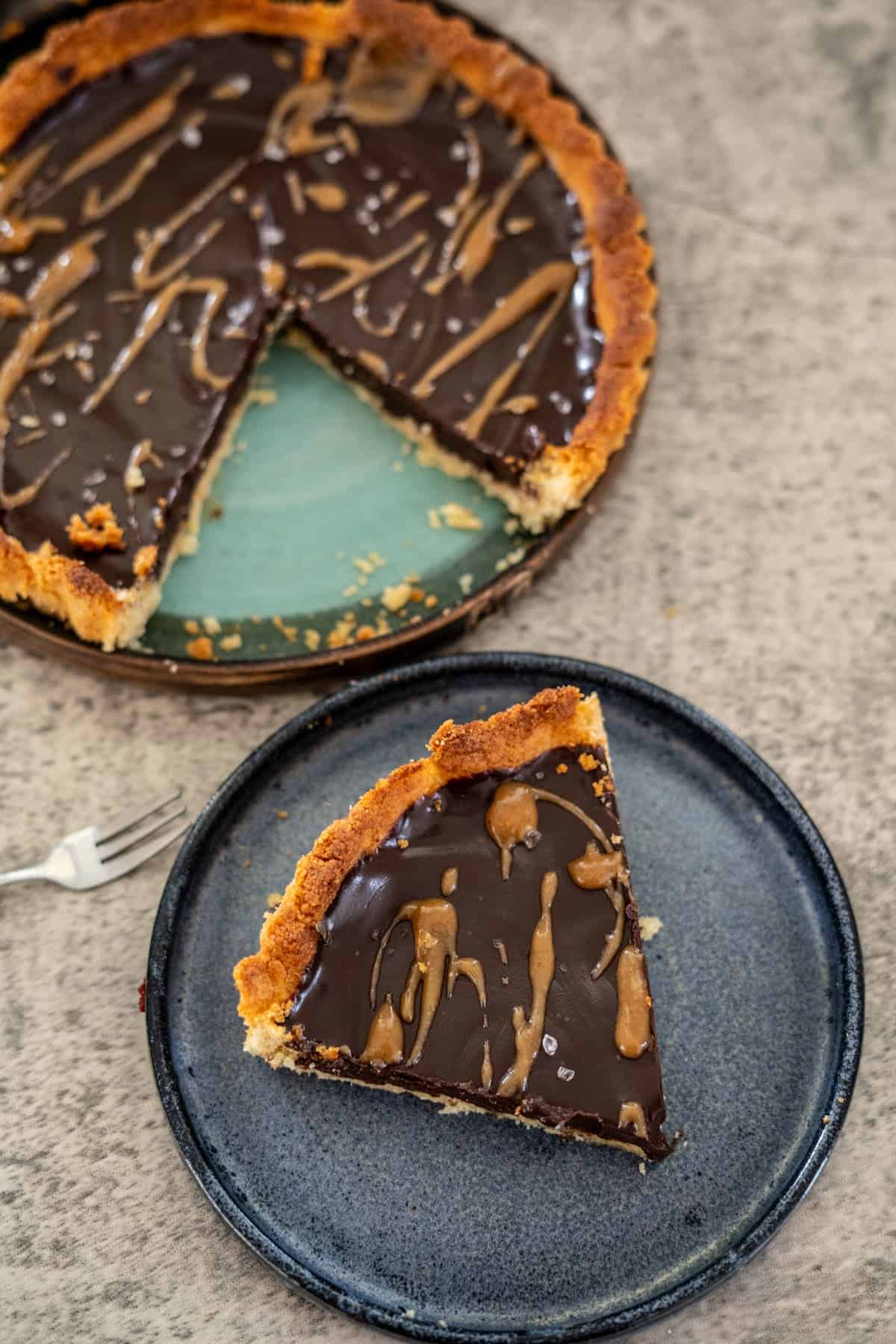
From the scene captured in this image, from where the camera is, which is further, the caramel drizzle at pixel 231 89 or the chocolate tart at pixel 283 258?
the caramel drizzle at pixel 231 89

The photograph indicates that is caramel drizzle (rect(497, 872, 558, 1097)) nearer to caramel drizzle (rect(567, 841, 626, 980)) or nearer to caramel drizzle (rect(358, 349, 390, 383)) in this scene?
caramel drizzle (rect(567, 841, 626, 980))

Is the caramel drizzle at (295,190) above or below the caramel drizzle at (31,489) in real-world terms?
above

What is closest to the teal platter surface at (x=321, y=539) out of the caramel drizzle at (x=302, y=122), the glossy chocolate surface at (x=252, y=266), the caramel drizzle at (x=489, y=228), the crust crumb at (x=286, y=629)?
the crust crumb at (x=286, y=629)

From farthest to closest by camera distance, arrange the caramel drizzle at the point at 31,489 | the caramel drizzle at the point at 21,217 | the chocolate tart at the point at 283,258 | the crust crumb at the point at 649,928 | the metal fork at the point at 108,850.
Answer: the caramel drizzle at the point at 21,217
the chocolate tart at the point at 283,258
the caramel drizzle at the point at 31,489
the metal fork at the point at 108,850
the crust crumb at the point at 649,928

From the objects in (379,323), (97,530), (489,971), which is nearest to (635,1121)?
(489,971)

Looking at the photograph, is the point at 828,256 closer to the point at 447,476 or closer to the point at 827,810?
the point at 447,476

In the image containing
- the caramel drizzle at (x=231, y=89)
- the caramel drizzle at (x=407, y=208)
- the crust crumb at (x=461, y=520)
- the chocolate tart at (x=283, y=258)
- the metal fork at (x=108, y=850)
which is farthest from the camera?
the caramel drizzle at (x=231, y=89)

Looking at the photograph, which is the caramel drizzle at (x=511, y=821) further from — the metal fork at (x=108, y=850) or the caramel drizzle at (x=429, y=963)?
the metal fork at (x=108, y=850)
